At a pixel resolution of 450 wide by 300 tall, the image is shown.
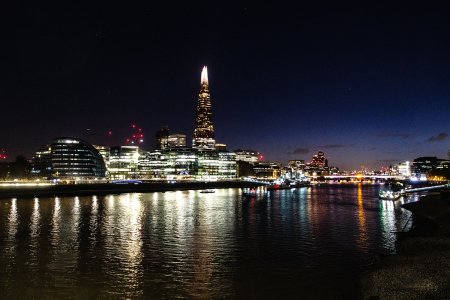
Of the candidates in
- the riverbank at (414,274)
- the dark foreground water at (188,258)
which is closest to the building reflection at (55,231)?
the dark foreground water at (188,258)

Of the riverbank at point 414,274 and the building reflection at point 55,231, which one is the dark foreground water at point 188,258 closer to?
the building reflection at point 55,231

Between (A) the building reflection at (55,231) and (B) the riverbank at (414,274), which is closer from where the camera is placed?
(B) the riverbank at (414,274)

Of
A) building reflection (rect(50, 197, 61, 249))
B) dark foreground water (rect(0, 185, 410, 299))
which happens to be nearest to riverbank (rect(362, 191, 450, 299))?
dark foreground water (rect(0, 185, 410, 299))

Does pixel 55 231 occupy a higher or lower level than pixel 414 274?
higher

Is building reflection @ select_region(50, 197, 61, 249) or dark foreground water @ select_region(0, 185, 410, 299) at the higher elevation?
building reflection @ select_region(50, 197, 61, 249)

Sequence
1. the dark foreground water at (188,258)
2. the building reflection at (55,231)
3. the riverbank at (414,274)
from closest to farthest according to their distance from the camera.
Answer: the riverbank at (414,274), the dark foreground water at (188,258), the building reflection at (55,231)

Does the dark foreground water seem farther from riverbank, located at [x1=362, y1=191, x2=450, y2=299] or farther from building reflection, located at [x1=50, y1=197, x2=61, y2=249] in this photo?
riverbank, located at [x1=362, y1=191, x2=450, y2=299]

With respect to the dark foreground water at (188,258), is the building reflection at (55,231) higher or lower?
higher

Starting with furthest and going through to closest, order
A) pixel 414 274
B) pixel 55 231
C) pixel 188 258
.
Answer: pixel 55 231 → pixel 188 258 → pixel 414 274

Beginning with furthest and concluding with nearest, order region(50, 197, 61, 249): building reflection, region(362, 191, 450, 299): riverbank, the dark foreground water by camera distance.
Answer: region(50, 197, 61, 249): building reflection → the dark foreground water → region(362, 191, 450, 299): riverbank

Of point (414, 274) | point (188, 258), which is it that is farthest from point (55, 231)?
point (414, 274)

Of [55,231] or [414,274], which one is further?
[55,231]

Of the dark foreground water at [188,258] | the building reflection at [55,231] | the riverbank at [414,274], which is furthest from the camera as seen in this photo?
the building reflection at [55,231]

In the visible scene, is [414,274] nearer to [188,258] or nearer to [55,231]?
[188,258]
